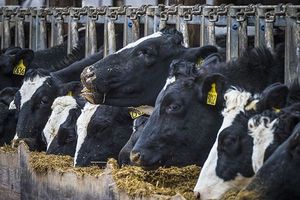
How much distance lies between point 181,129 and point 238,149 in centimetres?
130

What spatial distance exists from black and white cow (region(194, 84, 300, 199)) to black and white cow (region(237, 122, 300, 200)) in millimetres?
640

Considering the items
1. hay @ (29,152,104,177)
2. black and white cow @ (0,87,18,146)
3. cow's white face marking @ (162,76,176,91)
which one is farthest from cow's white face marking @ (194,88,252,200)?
black and white cow @ (0,87,18,146)

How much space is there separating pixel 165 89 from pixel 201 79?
44cm

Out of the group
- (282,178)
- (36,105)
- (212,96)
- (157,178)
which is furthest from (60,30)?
(282,178)

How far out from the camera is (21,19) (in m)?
17.6

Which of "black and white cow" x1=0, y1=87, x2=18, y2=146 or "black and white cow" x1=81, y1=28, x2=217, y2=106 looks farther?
"black and white cow" x1=0, y1=87, x2=18, y2=146

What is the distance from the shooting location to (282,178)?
24.5 feet

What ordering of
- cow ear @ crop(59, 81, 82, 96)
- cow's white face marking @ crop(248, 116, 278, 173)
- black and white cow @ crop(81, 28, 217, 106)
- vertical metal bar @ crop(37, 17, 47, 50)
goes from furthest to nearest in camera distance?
vertical metal bar @ crop(37, 17, 47, 50)
cow ear @ crop(59, 81, 82, 96)
black and white cow @ crop(81, 28, 217, 106)
cow's white face marking @ crop(248, 116, 278, 173)

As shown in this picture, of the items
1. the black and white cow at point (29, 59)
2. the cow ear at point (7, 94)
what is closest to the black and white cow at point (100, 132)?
the cow ear at point (7, 94)

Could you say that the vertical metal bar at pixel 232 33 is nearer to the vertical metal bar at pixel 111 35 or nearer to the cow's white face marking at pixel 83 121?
the cow's white face marking at pixel 83 121

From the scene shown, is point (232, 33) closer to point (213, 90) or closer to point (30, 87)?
point (213, 90)

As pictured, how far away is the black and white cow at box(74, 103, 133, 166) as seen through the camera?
11.3 meters

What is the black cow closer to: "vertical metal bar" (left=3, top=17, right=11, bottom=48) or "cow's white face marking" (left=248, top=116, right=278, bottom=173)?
"cow's white face marking" (left=248, top=116, right=278, bottom=173)

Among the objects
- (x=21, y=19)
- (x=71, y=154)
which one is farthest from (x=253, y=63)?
(x=21, y=19)
